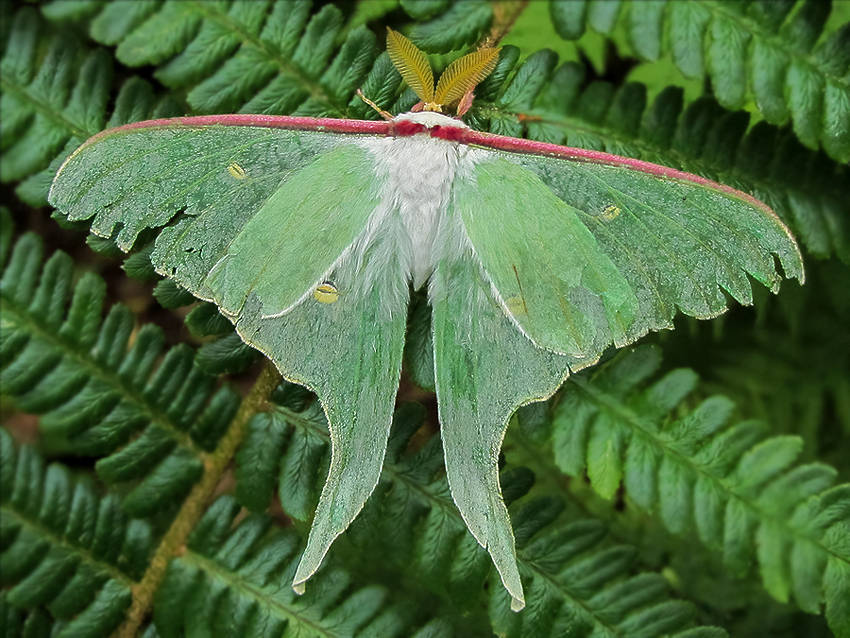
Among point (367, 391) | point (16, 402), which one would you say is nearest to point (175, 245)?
point (367, 391)

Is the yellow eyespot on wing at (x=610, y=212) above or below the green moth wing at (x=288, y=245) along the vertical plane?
above

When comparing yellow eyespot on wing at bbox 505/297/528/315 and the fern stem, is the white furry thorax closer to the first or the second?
yellow eyespot on wing at bbox 505/297/528/315

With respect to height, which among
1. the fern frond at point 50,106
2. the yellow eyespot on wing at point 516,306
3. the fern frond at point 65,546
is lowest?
the fern frond at point 65,546

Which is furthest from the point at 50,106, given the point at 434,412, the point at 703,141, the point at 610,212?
the point at 703,141

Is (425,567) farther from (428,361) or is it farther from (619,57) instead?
(619,57)

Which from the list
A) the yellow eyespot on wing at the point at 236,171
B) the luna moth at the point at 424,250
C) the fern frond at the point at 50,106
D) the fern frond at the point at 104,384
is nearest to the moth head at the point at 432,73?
the luna moth at the point at 424,250

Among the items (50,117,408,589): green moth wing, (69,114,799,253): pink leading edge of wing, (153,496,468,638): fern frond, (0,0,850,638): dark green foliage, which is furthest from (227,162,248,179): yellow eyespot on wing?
(153,496,468,638): fern frond

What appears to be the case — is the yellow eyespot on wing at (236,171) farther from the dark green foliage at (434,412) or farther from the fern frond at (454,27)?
the fern frond at (454,27)
